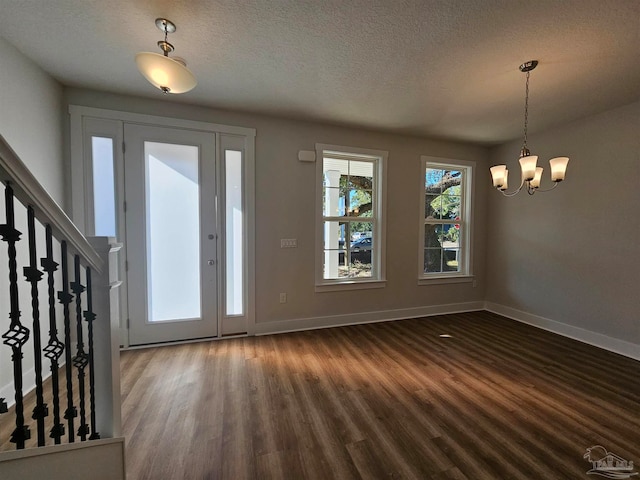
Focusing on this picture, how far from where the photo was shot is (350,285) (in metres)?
3.79

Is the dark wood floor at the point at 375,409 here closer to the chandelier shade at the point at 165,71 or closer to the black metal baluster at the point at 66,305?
the black metal baluster at the point at 66,305

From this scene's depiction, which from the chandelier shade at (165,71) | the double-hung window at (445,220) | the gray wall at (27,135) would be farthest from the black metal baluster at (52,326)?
the double-hung window at (445,220)

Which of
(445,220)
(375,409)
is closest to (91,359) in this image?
(375,409)

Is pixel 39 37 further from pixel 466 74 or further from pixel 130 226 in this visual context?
pixel 466 74

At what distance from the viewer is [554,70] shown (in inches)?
90.5

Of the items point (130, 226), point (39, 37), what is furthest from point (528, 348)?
point (39, 37)

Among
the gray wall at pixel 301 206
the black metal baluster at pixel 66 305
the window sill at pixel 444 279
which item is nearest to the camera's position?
the black metal baluster at pixel 66 305

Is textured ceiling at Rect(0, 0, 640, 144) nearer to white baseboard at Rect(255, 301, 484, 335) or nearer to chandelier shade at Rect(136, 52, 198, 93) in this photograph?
chandelier shade at Rect(136, 52, 198, 93)

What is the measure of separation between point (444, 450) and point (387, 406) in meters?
0.47

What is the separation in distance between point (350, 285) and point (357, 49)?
2684 mm

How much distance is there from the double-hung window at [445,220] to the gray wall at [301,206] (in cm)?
18

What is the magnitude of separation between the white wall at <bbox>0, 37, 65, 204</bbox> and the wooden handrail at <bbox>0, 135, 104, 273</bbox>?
1286 millimetres

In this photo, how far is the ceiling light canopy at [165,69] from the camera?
5.38 feet

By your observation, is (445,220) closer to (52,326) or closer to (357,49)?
(357,49)
